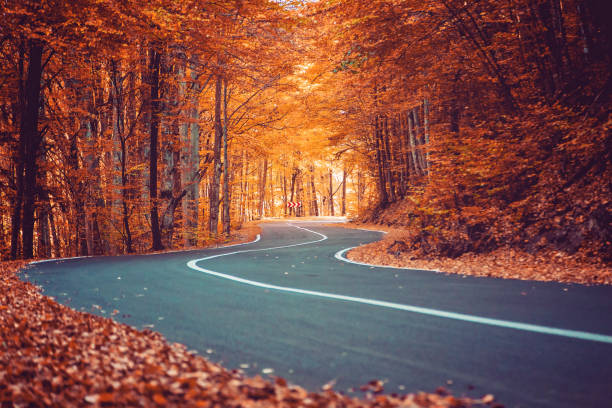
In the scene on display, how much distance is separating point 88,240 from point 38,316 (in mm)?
14768

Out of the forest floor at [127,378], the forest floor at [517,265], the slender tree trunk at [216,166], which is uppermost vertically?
the slender tree trunk at [216,166]

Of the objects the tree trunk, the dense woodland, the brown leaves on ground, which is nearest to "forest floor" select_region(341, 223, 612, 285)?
the dense woodland

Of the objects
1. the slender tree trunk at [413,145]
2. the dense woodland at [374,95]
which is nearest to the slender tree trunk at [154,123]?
the dense woodland at [374,95]

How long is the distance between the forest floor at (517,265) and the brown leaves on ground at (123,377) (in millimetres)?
5760

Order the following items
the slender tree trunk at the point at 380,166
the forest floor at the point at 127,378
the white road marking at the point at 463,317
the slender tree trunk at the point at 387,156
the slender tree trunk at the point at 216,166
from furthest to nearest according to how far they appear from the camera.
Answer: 1. the slender tree trunk at the point at 380,166
2. the slender tree trunk at the point at 387,156
3. the slender tree trunk at the point at 216,166
4. the white road marking at the point at 463,317
5. the forest floor at the point at 127,378

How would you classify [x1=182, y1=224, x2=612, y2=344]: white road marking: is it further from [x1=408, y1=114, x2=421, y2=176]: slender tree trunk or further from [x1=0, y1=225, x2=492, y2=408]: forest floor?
[x1=408, y1=114, x2=421, y2=176]: slender tree trunk

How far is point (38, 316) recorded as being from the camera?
5.45 meters

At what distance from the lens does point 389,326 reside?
456 cm

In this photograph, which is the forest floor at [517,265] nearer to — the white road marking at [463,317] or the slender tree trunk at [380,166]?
the white road marking at [463,317]

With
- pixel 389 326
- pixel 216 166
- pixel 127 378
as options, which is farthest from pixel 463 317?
pixel 216 166

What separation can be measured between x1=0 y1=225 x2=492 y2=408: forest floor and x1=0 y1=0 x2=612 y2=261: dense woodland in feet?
24.7

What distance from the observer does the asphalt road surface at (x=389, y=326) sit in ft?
10.3

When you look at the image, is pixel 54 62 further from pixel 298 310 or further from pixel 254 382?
pixel 254 382

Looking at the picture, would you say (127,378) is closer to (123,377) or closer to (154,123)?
(123,377)
